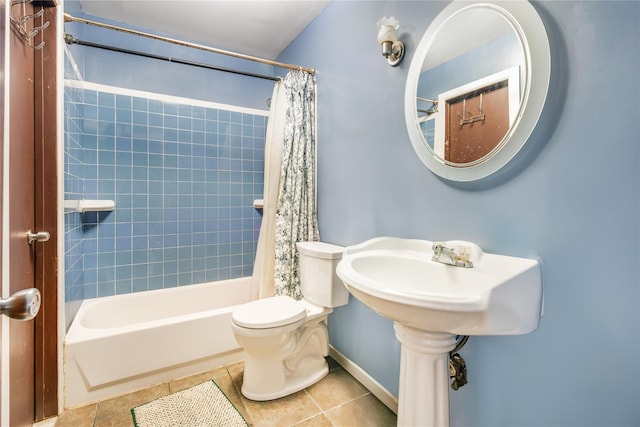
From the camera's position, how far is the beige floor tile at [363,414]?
4.66 ft

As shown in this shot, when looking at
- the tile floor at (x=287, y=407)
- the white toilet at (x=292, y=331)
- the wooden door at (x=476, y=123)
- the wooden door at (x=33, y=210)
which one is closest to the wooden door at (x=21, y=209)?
the wooden door at (x=33, y=210)

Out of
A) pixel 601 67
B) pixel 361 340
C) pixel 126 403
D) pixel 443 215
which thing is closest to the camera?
pixel 601 67

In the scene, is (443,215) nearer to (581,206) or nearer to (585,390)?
(581,206)

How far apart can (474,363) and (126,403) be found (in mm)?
1748

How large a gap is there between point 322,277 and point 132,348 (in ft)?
3.72

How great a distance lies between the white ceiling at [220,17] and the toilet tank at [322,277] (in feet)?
5.49

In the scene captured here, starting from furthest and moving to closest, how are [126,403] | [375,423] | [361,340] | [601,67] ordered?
[361,340] → [126,403] → [375,423] → [601,67]

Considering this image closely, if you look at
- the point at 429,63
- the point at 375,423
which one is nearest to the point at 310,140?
the point at 429,63

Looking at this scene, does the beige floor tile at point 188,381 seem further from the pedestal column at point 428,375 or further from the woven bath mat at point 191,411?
the pedestal column at point 428,375

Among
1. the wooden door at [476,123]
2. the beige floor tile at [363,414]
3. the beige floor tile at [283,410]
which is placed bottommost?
the beige floor tile at [283,410]

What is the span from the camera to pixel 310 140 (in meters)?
2.10

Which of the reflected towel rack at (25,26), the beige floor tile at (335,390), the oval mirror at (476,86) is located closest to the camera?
the oval mirror at (476,86)

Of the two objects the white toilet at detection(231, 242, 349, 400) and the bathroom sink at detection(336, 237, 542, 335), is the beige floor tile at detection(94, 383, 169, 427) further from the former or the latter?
the bathroom sink at detection(336, 237, 542, 335)

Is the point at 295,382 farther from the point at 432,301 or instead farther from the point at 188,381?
the point at 432,301
